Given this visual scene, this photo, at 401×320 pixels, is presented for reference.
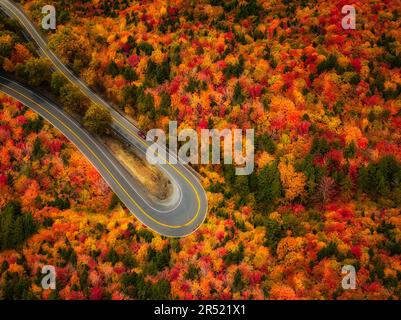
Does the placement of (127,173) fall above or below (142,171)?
below

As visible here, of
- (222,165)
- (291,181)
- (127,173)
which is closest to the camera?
(291,181)

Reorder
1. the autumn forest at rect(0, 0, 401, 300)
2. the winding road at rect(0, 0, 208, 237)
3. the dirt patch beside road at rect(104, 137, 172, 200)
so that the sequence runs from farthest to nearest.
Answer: the dirt patch beside road at rect(104, 137, 172, 200) → the winding road at rect(0, 0, 208, 237) → the autumn forest at rect(0, 0, 401, 300)

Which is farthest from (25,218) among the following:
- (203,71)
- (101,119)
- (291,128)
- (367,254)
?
(367,254)

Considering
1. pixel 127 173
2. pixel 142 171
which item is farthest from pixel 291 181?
pixel 127 173

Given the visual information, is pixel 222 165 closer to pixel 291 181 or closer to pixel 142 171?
pixel 291 181

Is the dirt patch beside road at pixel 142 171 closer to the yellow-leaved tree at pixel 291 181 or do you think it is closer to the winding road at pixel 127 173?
the winding road at pixel 127 173

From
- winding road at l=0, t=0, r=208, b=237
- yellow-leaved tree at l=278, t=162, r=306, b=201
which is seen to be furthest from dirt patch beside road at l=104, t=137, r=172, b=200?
yellow-leaved tree at l=278, t=162, r=306, b=201

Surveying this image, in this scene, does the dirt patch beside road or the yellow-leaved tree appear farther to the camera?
the dirt patch beside road

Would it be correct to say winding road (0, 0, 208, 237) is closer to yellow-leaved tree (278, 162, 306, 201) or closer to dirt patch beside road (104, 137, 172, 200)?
dirt patch beside road (104, 137, 172, 200)
